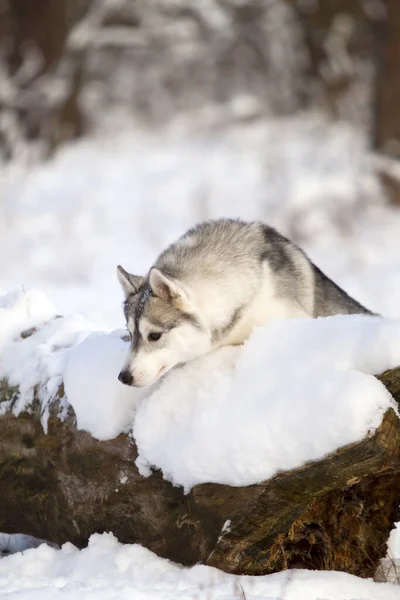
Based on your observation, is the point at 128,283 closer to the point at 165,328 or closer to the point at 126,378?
the point at 165,328

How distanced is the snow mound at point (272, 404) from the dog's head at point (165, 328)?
0.17 meters

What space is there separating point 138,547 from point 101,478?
46 cm

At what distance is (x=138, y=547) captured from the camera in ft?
13.8

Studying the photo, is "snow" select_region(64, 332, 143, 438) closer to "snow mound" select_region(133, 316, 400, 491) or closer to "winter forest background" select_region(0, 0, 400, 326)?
"snow mound" select_region(133, 316, 400, 491)

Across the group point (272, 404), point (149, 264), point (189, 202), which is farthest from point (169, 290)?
point (189, 202)

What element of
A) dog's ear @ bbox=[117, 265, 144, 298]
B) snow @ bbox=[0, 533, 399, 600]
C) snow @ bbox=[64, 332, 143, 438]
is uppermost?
dog's ear @ bbox=[117, 265, 144, 298]

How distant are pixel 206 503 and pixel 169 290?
1236 millimetres

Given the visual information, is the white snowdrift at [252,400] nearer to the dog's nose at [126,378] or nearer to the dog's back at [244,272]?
the dog's nose at [126,378]

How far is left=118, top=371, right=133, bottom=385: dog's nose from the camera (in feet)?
13.7

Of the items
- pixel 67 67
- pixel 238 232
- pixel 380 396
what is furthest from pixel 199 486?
pixel 67 67

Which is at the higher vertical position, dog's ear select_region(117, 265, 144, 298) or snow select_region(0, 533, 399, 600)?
dog's ear select_region(117, 265, 144, 298)

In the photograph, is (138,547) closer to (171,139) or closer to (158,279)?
(158,279)

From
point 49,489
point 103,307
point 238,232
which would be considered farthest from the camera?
point 103,307

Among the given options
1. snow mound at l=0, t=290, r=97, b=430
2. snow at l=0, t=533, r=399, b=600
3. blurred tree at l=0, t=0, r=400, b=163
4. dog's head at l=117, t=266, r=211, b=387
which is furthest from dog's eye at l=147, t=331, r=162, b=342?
blurred tree at l=0, t=0, r=400, b=163
